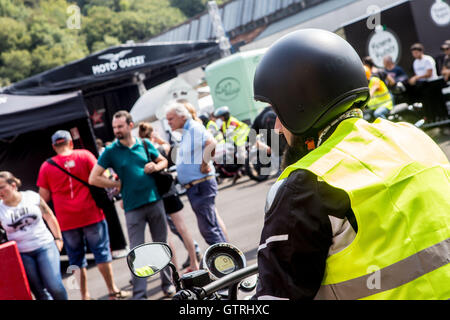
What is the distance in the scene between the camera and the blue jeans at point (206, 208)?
5.67 metres

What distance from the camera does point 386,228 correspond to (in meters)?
1.41

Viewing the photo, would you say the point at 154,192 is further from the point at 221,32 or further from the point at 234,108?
the point at 221,32

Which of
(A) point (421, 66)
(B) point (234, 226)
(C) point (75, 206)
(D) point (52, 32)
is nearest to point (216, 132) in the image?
(B) point (234, 226)

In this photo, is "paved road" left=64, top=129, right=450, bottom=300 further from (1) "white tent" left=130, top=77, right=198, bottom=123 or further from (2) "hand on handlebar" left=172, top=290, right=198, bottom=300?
(1) "white tent" left=130, top=77, right=198, bottom=123

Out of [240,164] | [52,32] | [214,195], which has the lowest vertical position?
[240,164]

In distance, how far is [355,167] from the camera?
1450 millimetres

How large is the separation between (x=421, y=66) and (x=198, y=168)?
21.6 feet

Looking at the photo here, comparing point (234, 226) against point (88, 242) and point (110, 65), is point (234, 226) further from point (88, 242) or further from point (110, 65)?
point (110, 65)

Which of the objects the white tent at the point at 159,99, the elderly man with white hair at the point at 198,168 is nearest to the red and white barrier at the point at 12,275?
the elderly man with white hair at the point at 198,168

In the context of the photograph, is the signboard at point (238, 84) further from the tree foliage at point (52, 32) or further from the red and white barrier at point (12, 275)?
the tree foliage at point (52, 32)

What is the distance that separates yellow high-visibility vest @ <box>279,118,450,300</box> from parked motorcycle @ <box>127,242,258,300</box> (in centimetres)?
58

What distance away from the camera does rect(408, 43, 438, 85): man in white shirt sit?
1038 cm

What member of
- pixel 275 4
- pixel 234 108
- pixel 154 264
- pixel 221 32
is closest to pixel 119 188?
pixel 154 264

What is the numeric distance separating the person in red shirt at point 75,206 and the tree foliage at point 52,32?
2915cm
